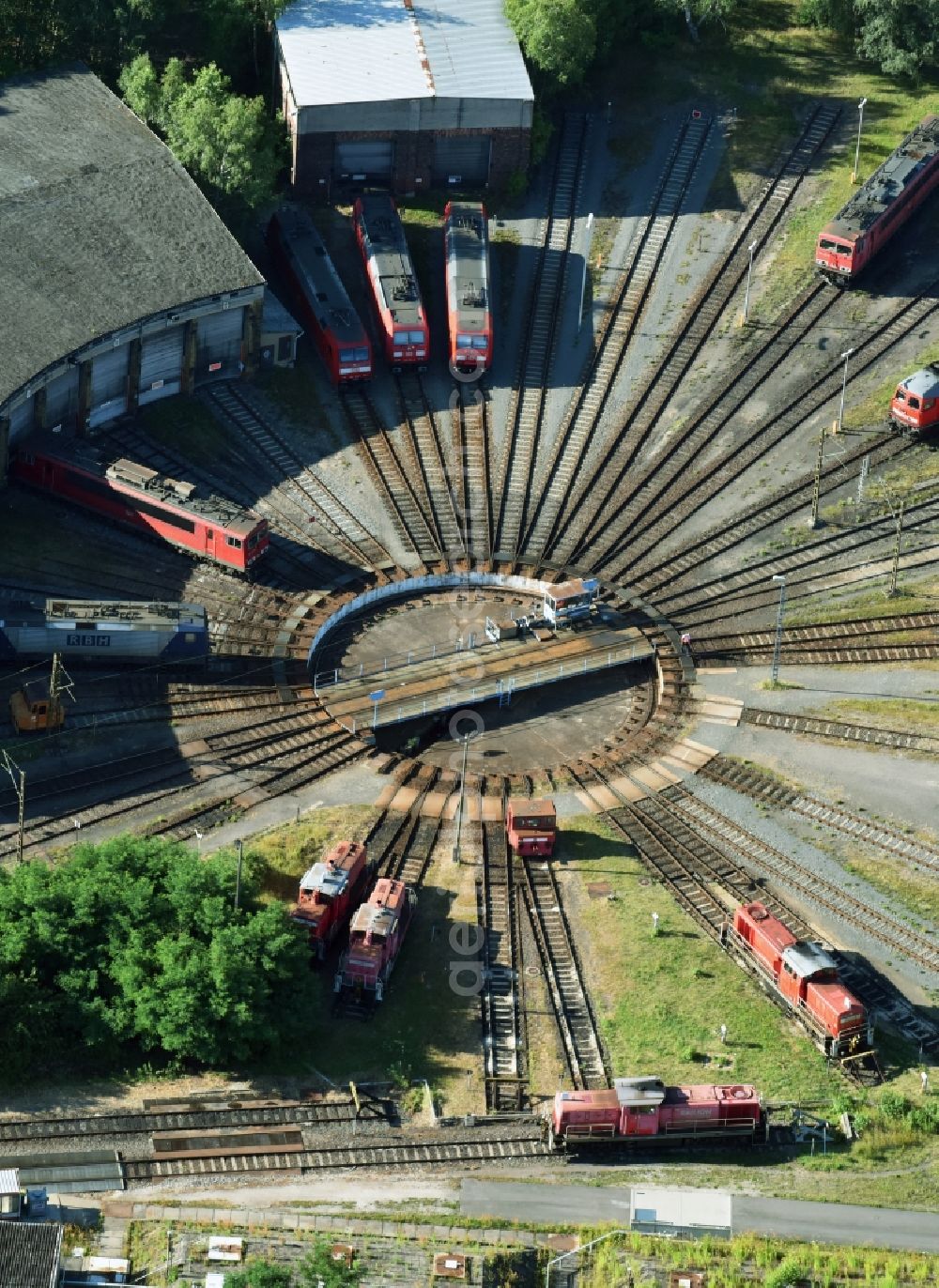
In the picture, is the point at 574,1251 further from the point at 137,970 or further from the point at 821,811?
the point at 821,811

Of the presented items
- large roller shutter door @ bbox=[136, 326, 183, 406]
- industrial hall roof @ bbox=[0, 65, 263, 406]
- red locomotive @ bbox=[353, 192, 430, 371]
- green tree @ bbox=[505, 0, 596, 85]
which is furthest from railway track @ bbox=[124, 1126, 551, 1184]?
green tree @ bbox=[505, 0, 596, 85]

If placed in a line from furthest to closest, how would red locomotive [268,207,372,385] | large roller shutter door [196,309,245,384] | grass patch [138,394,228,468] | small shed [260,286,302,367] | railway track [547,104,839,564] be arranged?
1. small shed [260,286,302,367]
2. red locomotive [268,207,372,385]
3. large roller shutter door [196,309,245,384]
4. grass patch [138,394,228,468]
5. railway track [547,104,839,564]

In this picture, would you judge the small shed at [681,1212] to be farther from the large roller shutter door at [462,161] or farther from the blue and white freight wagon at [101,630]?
the large roller shutter door at [462,161]

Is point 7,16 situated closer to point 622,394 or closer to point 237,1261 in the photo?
point 622,394

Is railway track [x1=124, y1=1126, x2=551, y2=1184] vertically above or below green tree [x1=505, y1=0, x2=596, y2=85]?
below

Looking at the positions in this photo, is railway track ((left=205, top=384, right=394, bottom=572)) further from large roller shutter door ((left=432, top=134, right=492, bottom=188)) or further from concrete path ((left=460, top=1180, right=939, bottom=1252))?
concrete path ((left=460, top=1180, right=939, bottom=1252))

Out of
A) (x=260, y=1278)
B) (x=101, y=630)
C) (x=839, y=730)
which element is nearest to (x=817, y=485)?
(x=839, y=730)

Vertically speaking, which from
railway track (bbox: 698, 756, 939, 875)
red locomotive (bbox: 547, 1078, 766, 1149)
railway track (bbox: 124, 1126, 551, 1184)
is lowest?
railway track (bbox: 124, 1126, 551, 1184)

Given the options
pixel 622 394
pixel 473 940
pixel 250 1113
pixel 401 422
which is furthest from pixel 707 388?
pixel 250 1113
